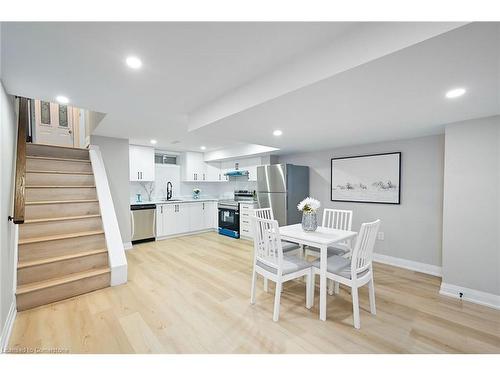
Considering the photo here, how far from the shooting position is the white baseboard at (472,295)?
224 cm

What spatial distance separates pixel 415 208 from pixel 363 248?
76.9 inches

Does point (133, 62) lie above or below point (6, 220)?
above

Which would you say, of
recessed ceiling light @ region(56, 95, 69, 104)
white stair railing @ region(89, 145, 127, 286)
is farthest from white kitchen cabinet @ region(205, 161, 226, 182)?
recessed ceiling light @ region(56, 95, 69, 104)

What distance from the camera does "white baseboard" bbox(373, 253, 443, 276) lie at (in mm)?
3039

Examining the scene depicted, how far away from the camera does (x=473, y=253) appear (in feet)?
7.73

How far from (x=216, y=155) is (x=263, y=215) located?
2976 mm

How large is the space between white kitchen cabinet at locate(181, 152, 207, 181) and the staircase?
239 cm

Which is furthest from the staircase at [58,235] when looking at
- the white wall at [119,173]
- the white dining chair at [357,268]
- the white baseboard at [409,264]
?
the white baseboard at [409,264]

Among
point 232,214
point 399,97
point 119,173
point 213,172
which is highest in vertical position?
point 399,97

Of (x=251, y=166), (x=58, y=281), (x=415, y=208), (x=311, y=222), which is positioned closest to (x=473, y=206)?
(x=415, y=208)

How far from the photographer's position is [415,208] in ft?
10.6

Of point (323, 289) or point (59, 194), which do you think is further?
point (59, 194)

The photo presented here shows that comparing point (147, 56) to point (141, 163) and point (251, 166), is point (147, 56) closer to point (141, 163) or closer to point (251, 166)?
point (141, 163)
